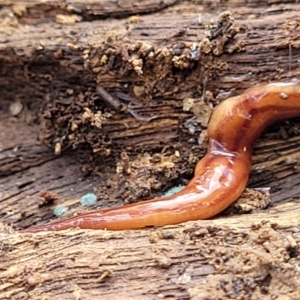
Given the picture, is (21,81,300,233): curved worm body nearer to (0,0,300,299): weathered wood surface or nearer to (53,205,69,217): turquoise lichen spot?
(0,0,300,299): weathered wood surface

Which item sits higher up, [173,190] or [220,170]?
[220,170]

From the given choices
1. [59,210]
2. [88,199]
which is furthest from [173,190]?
[59,210]

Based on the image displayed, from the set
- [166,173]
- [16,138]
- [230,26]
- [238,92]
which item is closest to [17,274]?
[166,173]

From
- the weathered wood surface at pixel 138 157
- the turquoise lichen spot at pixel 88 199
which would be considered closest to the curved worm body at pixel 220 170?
the weathered wood surface at pixel 138 157

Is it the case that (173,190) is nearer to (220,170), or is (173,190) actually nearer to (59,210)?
(220,170)

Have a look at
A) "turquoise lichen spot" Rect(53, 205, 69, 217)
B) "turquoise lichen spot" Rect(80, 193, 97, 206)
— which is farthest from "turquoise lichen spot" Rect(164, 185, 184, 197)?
"turquoise lichen spot" Rect(53, 205, 69, 217)
